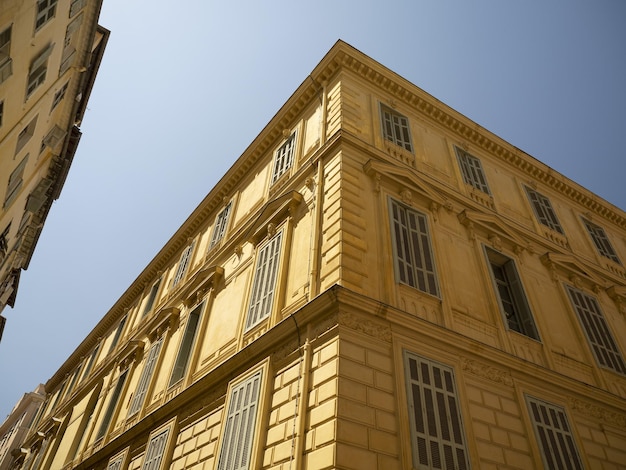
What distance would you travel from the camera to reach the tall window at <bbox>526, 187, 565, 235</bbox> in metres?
12.5

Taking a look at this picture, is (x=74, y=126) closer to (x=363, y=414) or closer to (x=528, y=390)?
(x=363, y=414)

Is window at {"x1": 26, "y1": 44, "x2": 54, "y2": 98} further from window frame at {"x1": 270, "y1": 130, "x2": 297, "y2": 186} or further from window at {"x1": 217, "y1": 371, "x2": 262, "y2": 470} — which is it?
window at {"x1": 217, "y1": 371, "x2": 262, "y2": 470}

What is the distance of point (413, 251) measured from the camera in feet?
26.4

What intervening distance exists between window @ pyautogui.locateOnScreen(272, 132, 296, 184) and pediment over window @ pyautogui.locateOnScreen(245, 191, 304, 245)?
62.2 inches

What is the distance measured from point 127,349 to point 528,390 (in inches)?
501

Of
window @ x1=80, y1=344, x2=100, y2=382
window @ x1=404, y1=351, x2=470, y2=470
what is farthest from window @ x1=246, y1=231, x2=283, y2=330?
window @ x1=80, y1=344, x2=100, y2=382

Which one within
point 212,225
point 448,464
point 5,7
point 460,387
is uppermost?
point 212,225

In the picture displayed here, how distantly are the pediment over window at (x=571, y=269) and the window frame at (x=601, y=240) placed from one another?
252 centimetres

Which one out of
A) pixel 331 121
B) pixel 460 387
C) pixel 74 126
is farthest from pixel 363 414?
pixel 74 126

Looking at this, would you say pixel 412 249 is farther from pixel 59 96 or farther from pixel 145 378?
pixel 59 96

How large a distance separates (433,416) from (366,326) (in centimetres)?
152

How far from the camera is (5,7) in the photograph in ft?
26.6

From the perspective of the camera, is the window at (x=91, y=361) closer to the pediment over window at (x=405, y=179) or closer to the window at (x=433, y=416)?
the pediment over window at (x=405, y=179)

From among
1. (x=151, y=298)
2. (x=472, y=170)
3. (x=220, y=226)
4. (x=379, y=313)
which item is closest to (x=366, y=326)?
(x=379, y=313)
